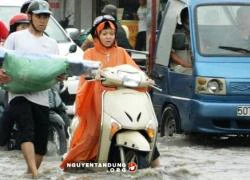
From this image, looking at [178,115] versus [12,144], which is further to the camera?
Result: [178,115]

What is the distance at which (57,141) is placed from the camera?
34.7ft

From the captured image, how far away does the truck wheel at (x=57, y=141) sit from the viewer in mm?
10422

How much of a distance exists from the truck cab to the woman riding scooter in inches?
109

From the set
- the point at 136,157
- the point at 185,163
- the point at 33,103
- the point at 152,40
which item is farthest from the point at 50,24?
the point at 136,157

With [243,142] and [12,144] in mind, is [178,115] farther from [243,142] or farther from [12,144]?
[12,144]

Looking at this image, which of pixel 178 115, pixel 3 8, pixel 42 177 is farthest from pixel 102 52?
pixel 3 8

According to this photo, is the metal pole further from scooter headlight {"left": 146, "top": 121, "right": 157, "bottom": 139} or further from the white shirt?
scooter headlight {"left": 146, "top": 121, "right": 157, "bottom": 139}

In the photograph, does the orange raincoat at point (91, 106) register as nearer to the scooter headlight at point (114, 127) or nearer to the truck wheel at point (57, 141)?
the scooter headlight at point (114, 127)

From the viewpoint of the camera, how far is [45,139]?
8742mm

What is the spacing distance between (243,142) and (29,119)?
451 cm

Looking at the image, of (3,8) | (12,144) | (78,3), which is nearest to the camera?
(12,144)

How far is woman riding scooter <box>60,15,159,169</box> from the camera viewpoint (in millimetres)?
8570

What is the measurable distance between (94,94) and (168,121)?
13.1 feet

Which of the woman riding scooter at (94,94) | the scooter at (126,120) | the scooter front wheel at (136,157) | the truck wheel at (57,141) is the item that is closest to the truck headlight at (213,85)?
the truck wheel at (57,141)
